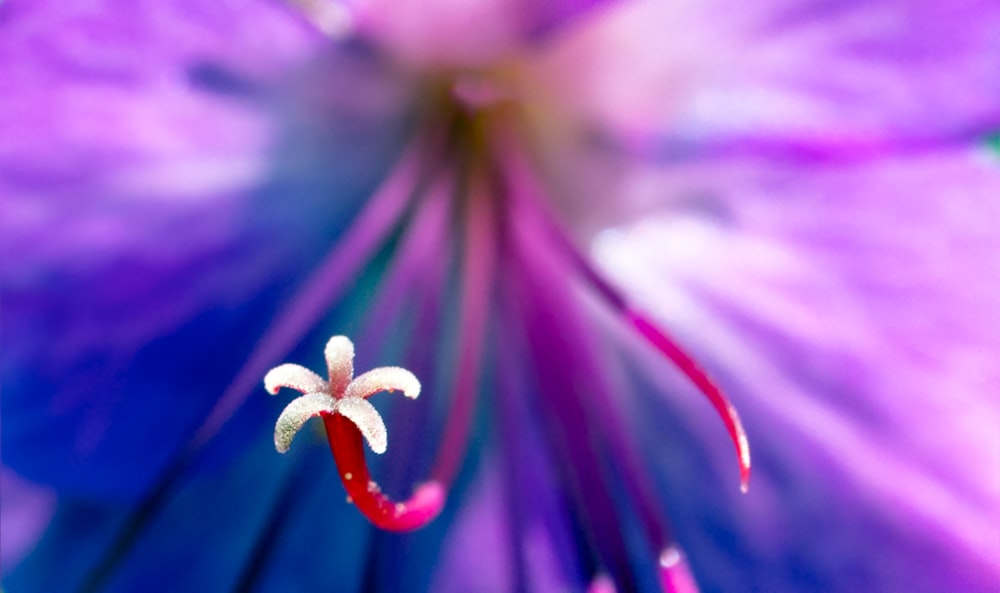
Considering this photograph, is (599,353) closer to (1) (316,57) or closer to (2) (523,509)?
(2) (523,509)

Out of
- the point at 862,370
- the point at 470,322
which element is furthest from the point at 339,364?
the point at 862,370

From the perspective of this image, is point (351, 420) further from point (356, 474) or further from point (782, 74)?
point (782, 74)

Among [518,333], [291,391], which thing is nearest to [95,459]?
[291,391]

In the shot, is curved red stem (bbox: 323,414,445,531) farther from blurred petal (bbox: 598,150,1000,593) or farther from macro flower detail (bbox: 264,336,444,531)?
blurred petal (bbox: 598,150,1000,593)

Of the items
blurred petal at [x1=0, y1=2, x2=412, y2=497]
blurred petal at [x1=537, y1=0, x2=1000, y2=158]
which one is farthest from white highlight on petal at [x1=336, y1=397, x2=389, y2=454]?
blurred petal at [x1=537, y1=0, x2=1000, y2=158]

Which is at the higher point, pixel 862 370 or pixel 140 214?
pixel 140 214

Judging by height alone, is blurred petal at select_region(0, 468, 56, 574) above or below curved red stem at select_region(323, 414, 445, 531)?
below

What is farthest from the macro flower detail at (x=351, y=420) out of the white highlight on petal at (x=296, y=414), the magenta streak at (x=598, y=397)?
the magenta streak at (x=598, y=397)
